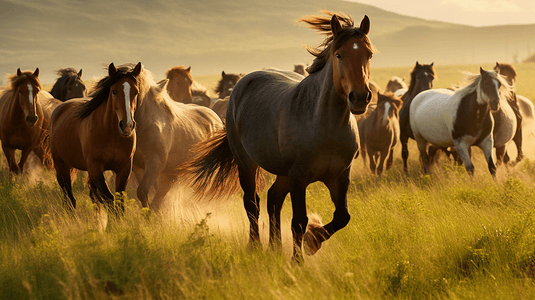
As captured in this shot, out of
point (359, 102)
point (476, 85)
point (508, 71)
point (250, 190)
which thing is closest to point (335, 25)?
point (359, 102)

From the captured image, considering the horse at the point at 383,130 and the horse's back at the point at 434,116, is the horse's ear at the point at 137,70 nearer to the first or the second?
the horse's back at the point at 434,116

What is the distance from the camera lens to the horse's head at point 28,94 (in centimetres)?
832

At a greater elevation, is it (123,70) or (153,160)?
(123,70)

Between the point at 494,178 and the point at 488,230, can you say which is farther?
the point at 494,178

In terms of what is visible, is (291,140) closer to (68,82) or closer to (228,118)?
(228,118)

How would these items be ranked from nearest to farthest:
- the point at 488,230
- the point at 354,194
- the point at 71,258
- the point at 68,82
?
the point at 71,258 < the point at 488,230 < the point at 354,194 < the point at 68,82

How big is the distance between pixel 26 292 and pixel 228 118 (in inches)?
113

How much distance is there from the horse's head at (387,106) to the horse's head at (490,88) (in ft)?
8.90

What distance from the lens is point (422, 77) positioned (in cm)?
1209

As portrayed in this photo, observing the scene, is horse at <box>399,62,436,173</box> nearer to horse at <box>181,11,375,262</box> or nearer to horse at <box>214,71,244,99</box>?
horse at <box>214,71,244,99</box>

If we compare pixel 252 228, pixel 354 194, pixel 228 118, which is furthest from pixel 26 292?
pixel 354 194

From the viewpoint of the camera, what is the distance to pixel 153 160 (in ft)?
22.0

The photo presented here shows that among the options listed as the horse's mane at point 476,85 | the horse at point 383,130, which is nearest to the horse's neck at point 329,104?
the horse's mane at point 476,85

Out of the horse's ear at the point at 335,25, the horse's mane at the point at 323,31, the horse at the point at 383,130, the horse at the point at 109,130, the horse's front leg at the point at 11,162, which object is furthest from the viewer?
the horse at the point at 383,130
